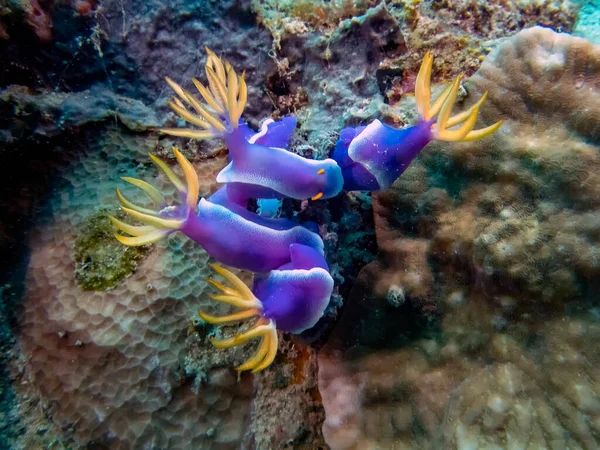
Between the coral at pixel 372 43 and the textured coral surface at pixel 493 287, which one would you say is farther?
the coral at pixel 372 43

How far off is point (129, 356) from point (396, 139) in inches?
76.2

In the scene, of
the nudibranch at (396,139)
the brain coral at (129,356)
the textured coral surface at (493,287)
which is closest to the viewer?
the nudibranch at (396,139)

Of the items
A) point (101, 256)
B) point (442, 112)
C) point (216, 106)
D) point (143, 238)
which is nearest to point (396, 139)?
point (442, 112)

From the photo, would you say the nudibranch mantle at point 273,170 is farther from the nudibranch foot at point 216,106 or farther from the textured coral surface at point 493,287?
the textured coral surface at point 493,287

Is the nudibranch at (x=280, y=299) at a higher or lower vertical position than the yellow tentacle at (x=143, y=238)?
lower

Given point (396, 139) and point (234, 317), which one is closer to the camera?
point (234, 317)

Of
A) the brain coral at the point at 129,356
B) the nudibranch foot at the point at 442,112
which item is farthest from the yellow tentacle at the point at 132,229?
the nudibranch foot at the point at 442,112

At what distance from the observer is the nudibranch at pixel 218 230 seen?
5.64ft

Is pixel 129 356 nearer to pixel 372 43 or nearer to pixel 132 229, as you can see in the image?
pixel 132 229

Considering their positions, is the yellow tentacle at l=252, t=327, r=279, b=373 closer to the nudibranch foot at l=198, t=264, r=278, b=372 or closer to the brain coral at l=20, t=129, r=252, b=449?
the nudibranch foot at l=198, t=264, r=278, b=372

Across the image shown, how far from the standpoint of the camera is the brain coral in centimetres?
210

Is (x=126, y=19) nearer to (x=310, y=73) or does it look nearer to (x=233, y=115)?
(x=310, y=73)

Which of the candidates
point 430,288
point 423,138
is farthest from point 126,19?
point 430,288

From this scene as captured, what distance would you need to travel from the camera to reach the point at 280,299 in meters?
1.67
